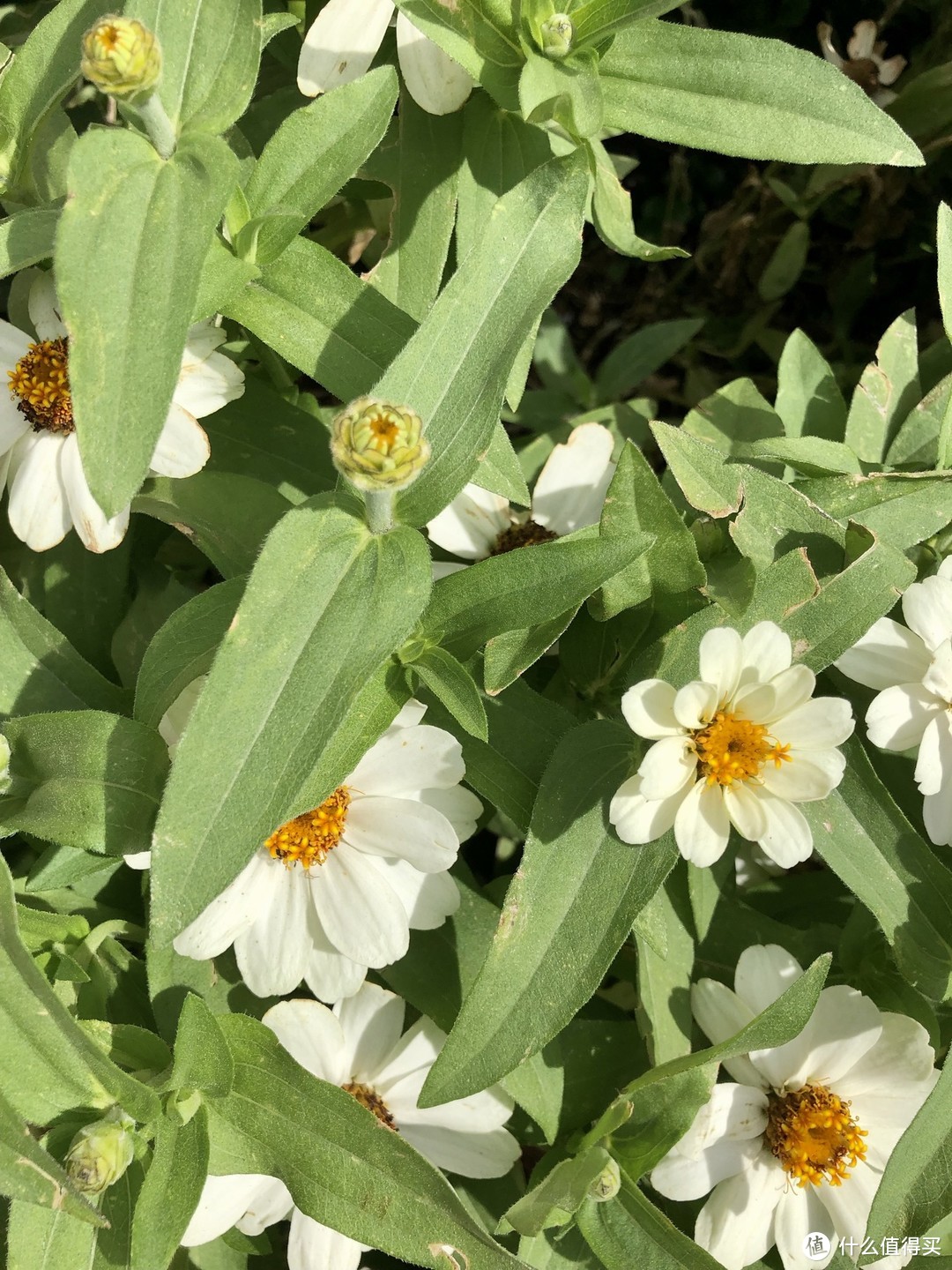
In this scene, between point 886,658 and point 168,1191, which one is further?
point 886,658

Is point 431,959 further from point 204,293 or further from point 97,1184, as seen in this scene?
point 204,293

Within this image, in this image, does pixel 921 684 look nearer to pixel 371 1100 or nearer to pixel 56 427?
pixel 371 1100

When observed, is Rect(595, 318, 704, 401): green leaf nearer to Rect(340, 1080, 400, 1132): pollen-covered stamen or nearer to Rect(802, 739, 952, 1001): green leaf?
Rect(802, 739, 952, 1001): green leaf

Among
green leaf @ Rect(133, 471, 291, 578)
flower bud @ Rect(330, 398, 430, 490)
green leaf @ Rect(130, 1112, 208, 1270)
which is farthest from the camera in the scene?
green leaf @ Rect(133, 471, 291, 578)

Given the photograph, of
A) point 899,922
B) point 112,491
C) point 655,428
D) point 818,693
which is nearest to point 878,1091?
point 899,922

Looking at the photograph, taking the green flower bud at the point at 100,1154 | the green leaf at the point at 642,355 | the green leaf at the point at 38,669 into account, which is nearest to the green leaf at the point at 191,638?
the green leaf at the point at 38,669

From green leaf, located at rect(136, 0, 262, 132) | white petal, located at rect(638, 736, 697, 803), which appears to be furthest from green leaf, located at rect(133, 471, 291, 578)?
white petal, located at rect(638, 736, 697, 803)

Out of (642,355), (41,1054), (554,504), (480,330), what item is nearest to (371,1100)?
(41,1054)
